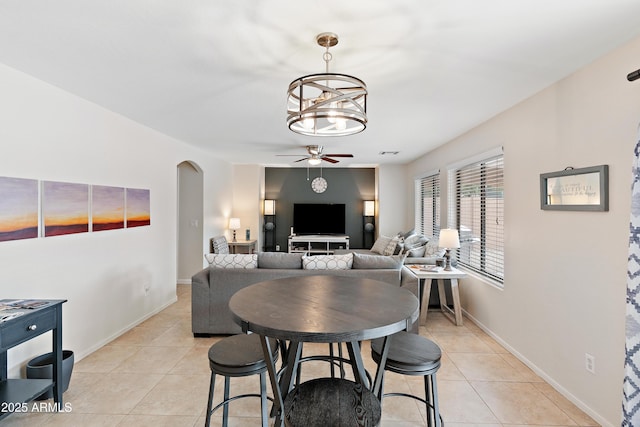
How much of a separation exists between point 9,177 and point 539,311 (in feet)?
14.1

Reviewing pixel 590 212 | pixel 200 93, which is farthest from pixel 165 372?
pixel 590 212

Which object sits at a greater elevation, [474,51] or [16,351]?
[474,51]

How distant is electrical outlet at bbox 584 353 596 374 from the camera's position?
2215 millimetres

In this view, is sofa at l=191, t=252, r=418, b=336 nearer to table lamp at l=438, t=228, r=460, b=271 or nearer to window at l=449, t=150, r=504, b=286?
table lamp at l=438, t=228, r=460, b=271

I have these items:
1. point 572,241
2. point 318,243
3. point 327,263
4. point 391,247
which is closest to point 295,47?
point 327,263

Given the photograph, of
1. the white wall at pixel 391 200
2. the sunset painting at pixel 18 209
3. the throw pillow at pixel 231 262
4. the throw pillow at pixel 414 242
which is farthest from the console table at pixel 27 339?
the white wall at pixel 391 200

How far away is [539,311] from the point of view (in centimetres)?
279

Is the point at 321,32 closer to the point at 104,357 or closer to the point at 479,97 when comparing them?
the point at 479,97

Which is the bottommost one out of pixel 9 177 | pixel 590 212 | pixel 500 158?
pixel 590 212

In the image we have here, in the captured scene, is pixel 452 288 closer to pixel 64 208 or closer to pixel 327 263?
pixel 327 263

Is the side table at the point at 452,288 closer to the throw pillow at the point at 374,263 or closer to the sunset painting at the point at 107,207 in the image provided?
the throw pillow at the point at 374,263

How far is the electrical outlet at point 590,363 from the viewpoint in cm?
221

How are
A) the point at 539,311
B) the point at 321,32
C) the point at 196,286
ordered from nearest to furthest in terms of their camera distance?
the point at 321,32 < the point at 539,311 < the point at 196,286

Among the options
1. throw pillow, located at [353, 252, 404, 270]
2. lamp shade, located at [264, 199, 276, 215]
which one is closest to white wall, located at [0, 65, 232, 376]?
throw pillow, located at [353, 252, 404, 270]
